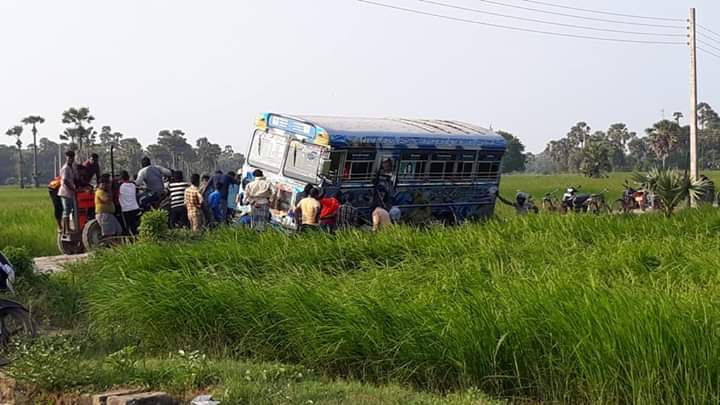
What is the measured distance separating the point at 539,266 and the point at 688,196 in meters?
9.08

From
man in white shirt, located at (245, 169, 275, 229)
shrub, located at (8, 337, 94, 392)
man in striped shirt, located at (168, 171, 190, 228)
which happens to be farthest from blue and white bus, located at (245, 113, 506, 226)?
shrub, located at (8, 337, 94, 392)

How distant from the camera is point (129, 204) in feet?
45.5

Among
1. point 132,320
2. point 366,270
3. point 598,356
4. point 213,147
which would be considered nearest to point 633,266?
point 366,270

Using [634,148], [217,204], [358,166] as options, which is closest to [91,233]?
[217,204]

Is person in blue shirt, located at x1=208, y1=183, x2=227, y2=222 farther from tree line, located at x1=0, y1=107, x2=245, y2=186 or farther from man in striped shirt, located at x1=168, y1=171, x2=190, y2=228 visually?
tree line, located at x1=0, y1=107, x2=245, y2=186

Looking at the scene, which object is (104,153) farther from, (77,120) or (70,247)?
(70,247)

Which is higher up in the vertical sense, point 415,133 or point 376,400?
point 415,133

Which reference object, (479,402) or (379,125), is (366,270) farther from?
(379,125)

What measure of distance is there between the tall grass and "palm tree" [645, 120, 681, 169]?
66.3 m

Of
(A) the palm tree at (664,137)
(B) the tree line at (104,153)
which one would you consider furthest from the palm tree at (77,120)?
(A) the palm tree at (664,137)

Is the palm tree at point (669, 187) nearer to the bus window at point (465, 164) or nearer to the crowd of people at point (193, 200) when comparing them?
the bus window at point (465, 164)

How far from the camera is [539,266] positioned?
827 cm

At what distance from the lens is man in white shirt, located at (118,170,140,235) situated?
13.9 m

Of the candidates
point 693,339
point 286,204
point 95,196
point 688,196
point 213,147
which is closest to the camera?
point 693,339
